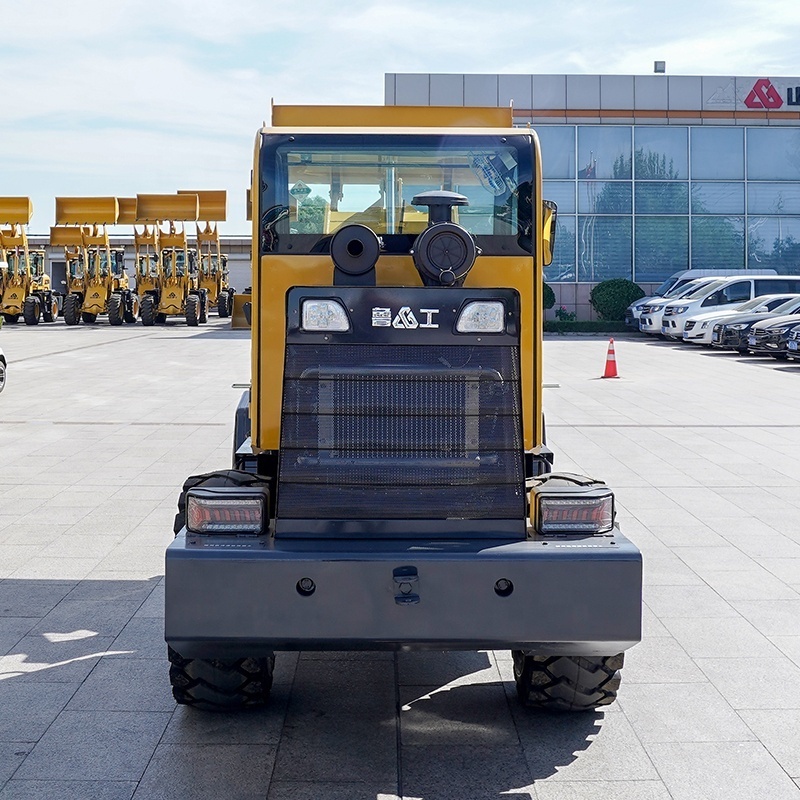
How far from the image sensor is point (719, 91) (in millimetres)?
41469

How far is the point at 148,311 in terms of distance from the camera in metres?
41.2

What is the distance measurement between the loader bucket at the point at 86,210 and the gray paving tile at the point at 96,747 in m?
36.9

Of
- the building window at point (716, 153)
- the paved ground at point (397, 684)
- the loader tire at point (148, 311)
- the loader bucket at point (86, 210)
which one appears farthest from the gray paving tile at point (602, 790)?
the building window at point (716, 153)

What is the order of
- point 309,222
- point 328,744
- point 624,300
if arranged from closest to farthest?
point 328,744, point 309,222, point 624,300

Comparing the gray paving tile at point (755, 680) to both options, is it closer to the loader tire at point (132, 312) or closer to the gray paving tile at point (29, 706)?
the gray paving tile at point (29, 706)

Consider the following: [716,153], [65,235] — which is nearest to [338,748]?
[716,153]

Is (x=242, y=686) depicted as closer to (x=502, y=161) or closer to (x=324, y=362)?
(x=324, y=362)

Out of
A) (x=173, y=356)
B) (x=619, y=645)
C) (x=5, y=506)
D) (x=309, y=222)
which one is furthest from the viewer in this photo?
(x=173, y=356)

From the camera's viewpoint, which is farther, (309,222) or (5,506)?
(5,506)

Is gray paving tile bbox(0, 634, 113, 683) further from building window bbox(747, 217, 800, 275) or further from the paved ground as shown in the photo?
building window bbox(747, 217, 800, 275)

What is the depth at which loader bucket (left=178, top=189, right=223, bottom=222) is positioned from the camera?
40.9m

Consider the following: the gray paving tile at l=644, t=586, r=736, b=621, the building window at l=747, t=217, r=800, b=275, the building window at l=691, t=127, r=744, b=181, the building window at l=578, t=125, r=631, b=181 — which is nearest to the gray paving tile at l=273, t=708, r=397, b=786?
the gray paving tile at l=644, t=586, r=736, b=621

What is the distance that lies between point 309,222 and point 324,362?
34.1 inches

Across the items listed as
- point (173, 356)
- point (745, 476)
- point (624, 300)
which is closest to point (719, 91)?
point (624, 300)
